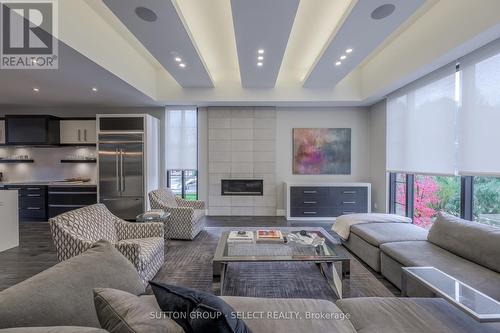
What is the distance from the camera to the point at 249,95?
17.6ft

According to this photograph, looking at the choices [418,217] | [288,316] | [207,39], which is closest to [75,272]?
[288,316]

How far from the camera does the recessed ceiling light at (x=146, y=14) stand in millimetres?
2559

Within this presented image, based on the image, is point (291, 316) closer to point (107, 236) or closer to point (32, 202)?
point (107, 236)

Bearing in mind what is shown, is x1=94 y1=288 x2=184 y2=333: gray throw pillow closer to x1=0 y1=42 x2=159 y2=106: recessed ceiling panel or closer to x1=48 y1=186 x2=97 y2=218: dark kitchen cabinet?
x1=0 y1=42 x2=159 y2=106: recessed ceiling panel

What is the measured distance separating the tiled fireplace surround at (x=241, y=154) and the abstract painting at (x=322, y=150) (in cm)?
68

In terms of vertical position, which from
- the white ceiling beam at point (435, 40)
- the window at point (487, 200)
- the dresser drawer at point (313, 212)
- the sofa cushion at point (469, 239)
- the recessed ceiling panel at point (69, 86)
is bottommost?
the dresser drawer at point (313, 212)

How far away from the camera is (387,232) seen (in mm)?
3064

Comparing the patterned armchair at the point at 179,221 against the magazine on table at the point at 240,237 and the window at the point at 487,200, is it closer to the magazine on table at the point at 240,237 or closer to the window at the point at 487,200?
the magazine on table at the point at 240,237

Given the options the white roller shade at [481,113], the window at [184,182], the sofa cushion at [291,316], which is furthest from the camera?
the window at [184,182]

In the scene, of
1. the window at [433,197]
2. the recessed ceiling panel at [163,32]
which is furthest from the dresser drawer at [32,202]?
the window at [433,197]

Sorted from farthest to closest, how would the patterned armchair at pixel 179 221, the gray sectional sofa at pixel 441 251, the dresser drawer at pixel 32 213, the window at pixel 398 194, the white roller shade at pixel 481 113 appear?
the dresser drawer at pixel 32 213, the window at pixel 398 194, the patterned armchair at pixel 179 221, the white roller shade at pixel 481 113, the gray sectional sofa at pixel 441 251

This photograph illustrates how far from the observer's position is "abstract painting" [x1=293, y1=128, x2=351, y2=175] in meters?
6.01

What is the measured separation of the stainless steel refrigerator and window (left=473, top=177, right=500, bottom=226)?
586 centimetres

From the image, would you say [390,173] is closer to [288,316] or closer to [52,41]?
[288,316]
